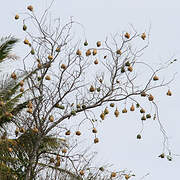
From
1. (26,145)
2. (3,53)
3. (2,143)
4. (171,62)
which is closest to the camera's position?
(171,62)

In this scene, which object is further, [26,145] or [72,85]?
[26,145]

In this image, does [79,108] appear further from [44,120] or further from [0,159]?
[0,159]

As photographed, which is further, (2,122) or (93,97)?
(2,122)

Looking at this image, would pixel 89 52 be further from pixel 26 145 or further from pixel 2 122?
pixel 2 122

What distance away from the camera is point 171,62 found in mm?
6816

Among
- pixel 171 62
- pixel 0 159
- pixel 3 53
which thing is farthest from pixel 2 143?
pixel 171 62

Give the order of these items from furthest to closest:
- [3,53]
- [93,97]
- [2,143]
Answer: [3,53] → [2,143] → [93,97]

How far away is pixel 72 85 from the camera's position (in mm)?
7523

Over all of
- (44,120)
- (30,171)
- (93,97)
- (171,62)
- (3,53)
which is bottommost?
(30,171)

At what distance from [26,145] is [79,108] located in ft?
5.50

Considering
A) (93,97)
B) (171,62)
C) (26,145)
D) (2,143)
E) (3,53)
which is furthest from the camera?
(3,53)

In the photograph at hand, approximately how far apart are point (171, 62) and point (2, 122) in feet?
16.2

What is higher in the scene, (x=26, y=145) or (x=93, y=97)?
(x=93, y=97)

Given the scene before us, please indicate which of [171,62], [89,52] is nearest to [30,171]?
[89,52]
